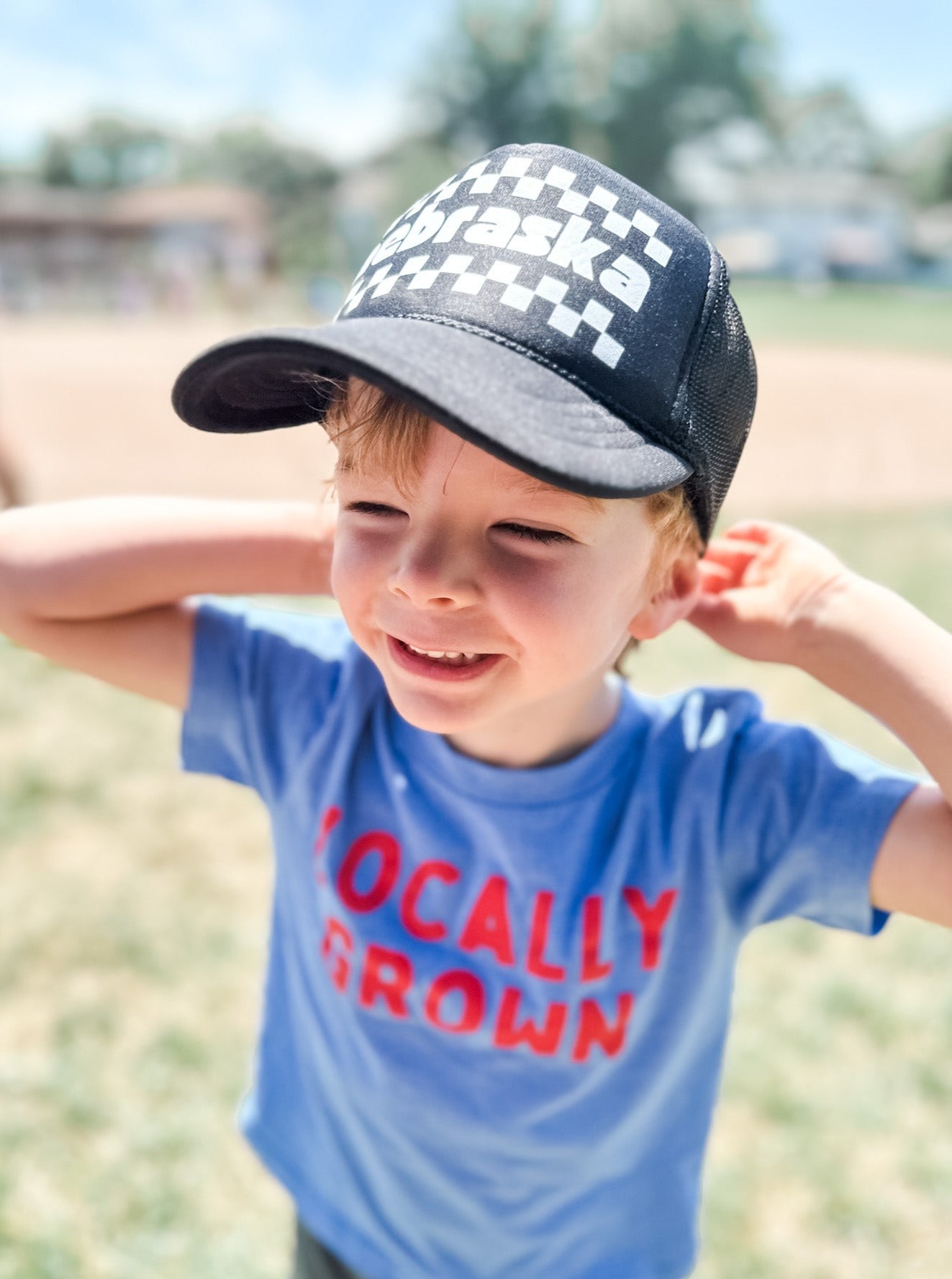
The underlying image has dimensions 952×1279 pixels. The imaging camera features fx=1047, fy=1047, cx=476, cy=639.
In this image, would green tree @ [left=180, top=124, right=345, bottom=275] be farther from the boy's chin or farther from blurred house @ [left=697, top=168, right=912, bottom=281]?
the boy's chin

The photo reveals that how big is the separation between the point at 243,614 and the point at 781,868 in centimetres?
70

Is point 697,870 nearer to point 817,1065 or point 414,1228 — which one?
point 414,1228

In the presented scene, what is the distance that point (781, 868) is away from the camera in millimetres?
1109

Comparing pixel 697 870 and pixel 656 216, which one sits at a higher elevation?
pixel 656 216

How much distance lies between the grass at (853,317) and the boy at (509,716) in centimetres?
1543

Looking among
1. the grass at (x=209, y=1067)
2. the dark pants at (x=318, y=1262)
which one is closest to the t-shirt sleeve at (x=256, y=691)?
the dark pants at (x=318, y=1262)

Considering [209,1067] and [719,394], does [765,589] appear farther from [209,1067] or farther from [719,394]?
[209,1067]

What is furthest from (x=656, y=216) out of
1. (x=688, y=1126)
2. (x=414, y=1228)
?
(x=414, y=1228)

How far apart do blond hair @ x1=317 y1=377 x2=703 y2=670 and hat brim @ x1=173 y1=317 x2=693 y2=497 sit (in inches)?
1.6

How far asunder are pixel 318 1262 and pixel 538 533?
3.50ft

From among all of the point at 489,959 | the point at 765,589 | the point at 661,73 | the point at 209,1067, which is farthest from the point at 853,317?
the point at 661,73

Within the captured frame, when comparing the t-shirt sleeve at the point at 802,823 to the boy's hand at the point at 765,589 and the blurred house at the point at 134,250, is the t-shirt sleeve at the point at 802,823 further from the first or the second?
the blurred house at the point at 134,250

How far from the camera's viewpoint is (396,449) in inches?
37.4

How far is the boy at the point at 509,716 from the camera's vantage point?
0.91 m
